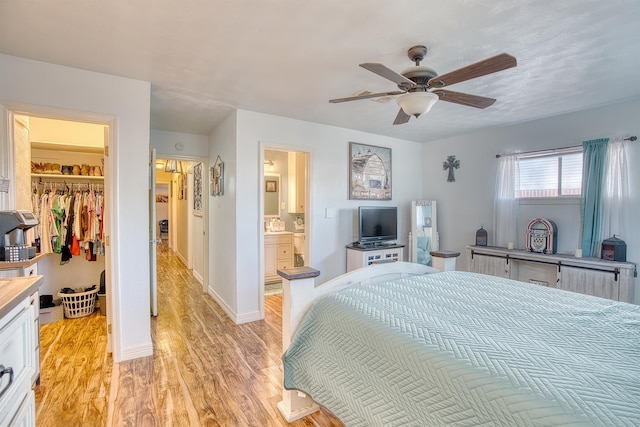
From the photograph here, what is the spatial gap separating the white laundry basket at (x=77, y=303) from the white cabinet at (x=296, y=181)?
3.25 metres

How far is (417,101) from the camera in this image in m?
1.96

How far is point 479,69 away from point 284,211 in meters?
4.46

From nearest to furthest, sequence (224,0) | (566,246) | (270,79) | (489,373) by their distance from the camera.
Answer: (489,373), (224,0), (270,79), (566,246)

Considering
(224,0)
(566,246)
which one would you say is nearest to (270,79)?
(224,0)

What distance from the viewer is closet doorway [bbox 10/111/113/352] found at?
334 cm

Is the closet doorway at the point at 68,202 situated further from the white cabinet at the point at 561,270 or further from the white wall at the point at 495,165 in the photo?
the white wall at the point at 495,165

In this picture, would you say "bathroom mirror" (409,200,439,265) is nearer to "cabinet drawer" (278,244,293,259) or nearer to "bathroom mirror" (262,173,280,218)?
"cabinet drawer" (278,244,293,259)

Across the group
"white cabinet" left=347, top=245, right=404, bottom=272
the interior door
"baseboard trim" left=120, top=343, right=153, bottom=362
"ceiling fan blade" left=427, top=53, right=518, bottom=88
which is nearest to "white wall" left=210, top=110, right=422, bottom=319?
"white cabinet" left=347, top=245, right=404, bottom=272

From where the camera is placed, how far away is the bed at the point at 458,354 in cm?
94

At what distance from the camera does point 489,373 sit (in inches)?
40.3

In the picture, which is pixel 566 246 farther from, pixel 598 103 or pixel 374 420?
pixel 374 420

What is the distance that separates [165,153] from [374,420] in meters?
4.21

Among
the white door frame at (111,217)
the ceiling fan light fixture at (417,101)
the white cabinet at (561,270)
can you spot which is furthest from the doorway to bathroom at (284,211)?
the ceiling fan light fixture at (417,101)

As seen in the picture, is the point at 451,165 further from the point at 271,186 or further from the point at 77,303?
the point at 77,303
